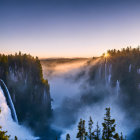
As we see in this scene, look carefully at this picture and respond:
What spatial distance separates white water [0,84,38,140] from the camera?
166 feet

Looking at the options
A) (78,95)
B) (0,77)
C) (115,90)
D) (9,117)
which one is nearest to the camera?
(9,117)

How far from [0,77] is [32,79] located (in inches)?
Result: 818

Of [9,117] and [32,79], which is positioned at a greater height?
[32,79]

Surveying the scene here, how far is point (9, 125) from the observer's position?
52406 mm

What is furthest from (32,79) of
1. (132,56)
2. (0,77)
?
(132,56)

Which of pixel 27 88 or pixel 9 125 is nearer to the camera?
pixel 9 125

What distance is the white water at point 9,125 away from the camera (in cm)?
5049

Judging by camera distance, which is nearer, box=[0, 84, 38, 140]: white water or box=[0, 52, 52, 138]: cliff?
box=[0, 84, 38, 140]: white water

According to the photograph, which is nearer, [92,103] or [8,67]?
[8,67]

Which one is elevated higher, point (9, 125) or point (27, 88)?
point (27, 88)

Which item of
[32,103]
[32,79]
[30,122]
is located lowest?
[30,122]

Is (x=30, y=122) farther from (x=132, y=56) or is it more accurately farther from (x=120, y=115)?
(x=132, y=56)

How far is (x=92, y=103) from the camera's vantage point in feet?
386

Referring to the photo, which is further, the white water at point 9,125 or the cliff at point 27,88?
the cliff at point 27,88
